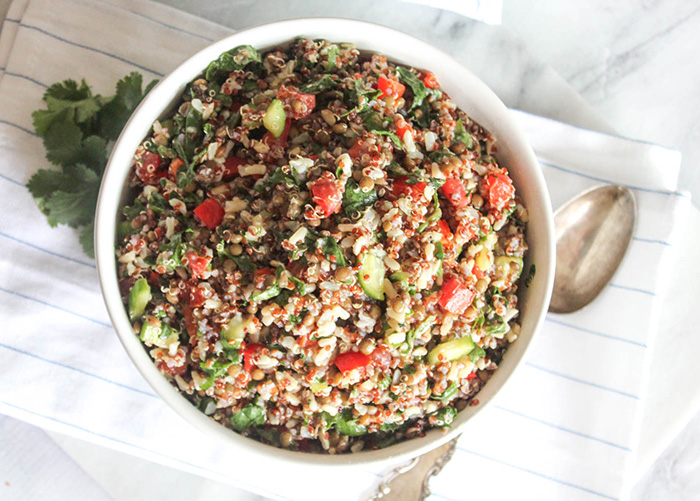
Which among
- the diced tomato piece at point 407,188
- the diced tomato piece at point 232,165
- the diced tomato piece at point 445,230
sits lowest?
the diced tomato piece at point 232,165

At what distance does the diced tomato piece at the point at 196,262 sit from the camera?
2.08 meters

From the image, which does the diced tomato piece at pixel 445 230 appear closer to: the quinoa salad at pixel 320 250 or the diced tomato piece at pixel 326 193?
the quinoa salad at pixel 320 250

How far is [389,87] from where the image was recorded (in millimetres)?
2240

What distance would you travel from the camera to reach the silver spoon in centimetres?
302

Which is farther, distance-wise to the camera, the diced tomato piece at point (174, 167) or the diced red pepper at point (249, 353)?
the diced tomato piece at point (174, 167)

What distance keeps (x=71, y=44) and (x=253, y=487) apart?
2287 mm

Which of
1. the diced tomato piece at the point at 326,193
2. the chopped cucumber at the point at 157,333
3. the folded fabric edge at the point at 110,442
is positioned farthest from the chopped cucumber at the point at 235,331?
the folded fabric edge at the point at 110,442

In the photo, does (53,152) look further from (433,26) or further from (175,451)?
(433,26)

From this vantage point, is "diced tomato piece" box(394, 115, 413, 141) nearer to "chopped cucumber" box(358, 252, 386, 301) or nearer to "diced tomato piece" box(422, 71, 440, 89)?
"diced tomato piece" box(422, 71, 440, 89)

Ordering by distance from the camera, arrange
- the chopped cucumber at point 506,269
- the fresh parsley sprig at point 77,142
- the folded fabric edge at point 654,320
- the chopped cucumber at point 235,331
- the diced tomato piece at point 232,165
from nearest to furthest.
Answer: the chopped cucumber at point 235,331 < the diced tomato piece at point 232,165 < the chopped cucumber at point 506,269 < the fresh parsley sprig at point 77,142 < the folded fabric edge at point 654,320

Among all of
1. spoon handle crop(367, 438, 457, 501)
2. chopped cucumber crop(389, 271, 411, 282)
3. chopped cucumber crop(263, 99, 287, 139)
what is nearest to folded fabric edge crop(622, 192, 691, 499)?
spoon handle crop(367, 438, 457, 501)

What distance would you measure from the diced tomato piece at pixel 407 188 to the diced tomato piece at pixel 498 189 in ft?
1.13

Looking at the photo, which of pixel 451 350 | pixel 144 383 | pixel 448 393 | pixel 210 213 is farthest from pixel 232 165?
pixel 144 383

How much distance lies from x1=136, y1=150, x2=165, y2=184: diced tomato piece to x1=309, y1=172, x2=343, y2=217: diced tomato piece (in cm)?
66
